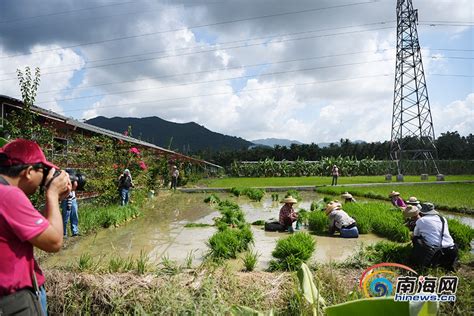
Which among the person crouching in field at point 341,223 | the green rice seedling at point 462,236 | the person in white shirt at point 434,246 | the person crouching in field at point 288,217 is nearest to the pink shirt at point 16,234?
the person in white shirt at point 434,246

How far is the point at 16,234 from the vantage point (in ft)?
5.49

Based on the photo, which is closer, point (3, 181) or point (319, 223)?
point (3, 181)

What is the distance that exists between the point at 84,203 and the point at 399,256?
9.61m

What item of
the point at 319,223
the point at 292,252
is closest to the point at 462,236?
the point at 319,223

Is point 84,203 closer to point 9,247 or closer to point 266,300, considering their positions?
point 266,300

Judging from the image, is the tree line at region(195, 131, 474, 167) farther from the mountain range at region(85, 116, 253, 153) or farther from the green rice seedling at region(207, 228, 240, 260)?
the mountain range at region(85, 116, 253, 153)

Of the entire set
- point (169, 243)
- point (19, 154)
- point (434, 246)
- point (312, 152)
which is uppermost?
point (312, 152)

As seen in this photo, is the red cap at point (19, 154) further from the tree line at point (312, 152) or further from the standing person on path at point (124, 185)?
the tree line at point (312, 152)

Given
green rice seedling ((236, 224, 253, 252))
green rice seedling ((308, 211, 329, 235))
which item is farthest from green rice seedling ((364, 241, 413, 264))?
green rice seedling ((308, 211, 329, 235))

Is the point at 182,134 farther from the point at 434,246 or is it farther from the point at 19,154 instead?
the point at 19,154

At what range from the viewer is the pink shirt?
5.44 ft

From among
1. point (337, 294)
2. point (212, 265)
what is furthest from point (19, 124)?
point (337, 294)

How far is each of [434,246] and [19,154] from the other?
181 inches

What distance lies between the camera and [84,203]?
11.5m
